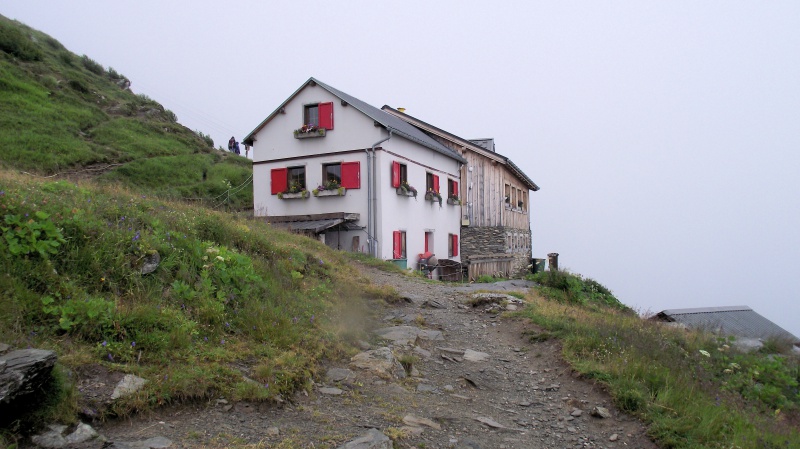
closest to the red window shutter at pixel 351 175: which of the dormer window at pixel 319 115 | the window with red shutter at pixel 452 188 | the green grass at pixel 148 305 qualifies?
the dormer window at pixel 319 115

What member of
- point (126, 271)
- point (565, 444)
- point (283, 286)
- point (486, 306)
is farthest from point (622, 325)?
point (126, 271)

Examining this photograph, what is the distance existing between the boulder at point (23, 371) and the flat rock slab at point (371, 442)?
2.18 metres

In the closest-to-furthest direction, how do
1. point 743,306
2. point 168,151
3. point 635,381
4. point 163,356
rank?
point 163,356 < point 635,381 < point 743,306 < point 168,151

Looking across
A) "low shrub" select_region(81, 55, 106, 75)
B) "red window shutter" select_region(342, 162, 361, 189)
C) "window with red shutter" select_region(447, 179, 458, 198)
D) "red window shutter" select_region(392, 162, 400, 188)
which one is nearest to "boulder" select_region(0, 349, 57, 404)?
"red window shutter" select_region(342, 162, 361, 189)

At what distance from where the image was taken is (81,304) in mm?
4465

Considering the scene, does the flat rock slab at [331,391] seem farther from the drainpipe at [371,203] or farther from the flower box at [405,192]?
the flower box at [405,192]

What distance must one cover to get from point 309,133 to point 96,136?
51.0 ft

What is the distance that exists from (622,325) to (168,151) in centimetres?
2957

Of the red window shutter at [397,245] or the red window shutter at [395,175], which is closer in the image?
the red window shutter at [397,245]

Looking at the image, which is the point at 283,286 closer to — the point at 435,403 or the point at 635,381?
the point at 435,403

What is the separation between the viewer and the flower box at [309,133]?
20.9 m

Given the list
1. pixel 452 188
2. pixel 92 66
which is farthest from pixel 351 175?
pixel 92 66

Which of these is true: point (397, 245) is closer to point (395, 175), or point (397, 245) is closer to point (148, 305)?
point (395, 175)

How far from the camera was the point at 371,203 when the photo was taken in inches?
786
